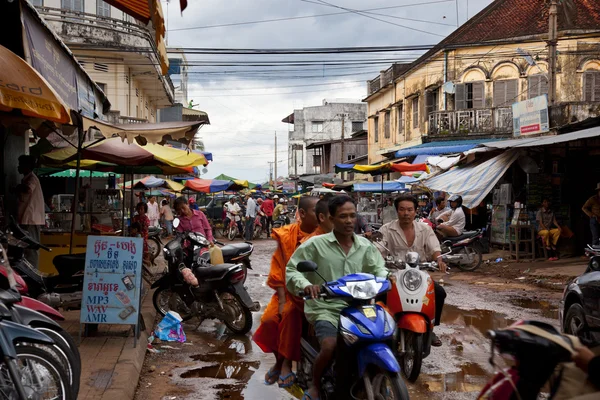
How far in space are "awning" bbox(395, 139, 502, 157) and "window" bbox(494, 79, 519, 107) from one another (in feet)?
7.60

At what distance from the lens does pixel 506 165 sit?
15938 millimetres

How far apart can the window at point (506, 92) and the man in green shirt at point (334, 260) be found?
2534cm

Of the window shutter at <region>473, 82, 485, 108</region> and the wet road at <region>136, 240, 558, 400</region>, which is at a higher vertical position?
the window shutter at <region>473, 82, 485, 108</region>

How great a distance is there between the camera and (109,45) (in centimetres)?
2683

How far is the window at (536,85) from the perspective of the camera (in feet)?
92.3

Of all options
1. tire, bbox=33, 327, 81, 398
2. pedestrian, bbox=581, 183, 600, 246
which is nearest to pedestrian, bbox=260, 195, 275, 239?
pedestrian, bbox=581, 183, 600, 246

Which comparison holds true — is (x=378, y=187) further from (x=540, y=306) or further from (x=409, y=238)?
(x=409, y=238)

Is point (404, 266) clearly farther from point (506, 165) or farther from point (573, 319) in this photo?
point (506, 165)

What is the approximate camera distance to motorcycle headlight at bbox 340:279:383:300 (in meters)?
4.23

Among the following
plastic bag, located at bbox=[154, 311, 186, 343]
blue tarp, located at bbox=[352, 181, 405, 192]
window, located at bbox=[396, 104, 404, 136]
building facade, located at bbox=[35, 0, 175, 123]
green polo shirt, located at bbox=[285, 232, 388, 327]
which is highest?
building facade, located at bbox=[35, 0, 175, 123]

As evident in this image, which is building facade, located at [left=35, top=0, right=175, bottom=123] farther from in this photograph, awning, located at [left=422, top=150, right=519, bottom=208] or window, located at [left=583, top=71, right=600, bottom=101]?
window, located at [left=583, top=71, right=600, bottom=101]

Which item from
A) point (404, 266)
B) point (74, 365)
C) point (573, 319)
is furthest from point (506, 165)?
point (74, 365)

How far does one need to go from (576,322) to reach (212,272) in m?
4.38

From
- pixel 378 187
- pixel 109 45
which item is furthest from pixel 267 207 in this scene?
pixel 109 45
